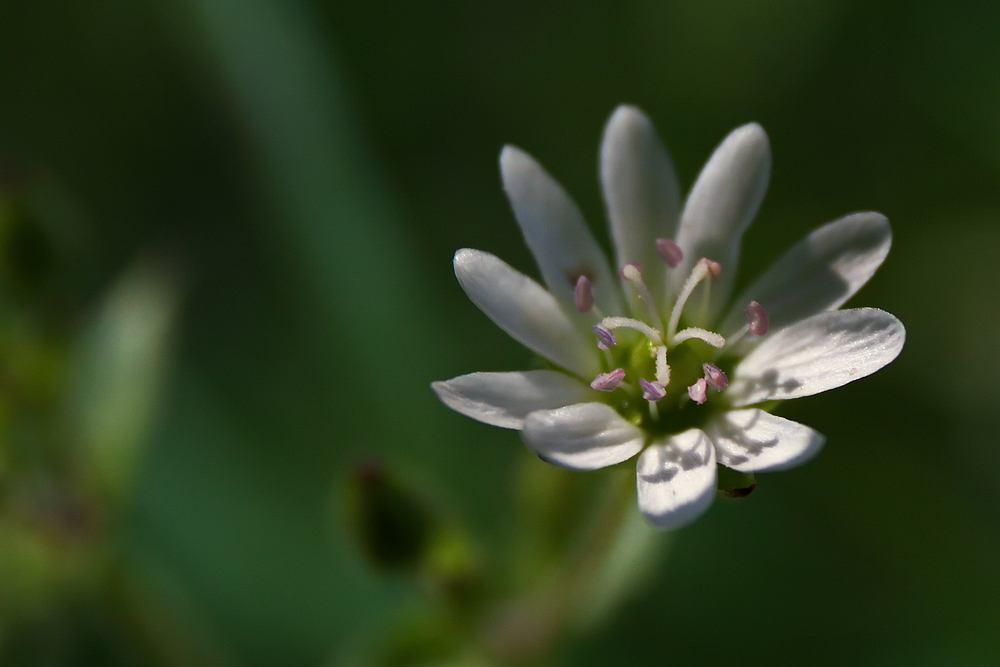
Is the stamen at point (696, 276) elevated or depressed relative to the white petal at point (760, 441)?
elevated

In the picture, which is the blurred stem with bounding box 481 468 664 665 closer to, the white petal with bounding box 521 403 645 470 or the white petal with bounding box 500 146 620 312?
the white petal with bounding box 521 403 645 470

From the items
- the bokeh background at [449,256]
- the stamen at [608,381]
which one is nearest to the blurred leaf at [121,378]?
the bokeh background at [449,256]

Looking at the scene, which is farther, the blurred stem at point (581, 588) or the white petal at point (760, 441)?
the blurred stem at point (581, 588)

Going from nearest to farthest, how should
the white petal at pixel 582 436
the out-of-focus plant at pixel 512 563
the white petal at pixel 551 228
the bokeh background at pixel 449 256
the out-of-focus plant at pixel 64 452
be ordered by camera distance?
the white petal at pixel 582 436 → the white petal at pixel 551 228 → the out-of-focus plant at pixel 512 563 → the out-of-focus plant at pixel 64 452 → the bokeh background at pixel 449 256

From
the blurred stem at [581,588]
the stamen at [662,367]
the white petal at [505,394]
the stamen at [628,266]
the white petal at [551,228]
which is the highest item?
the white petal at [551,228]

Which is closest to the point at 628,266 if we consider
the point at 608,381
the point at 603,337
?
the point at 603,337

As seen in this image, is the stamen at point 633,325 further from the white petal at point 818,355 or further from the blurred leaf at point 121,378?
the blurred leaf at point 121,378

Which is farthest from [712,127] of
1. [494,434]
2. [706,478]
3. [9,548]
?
Result: [9,548]

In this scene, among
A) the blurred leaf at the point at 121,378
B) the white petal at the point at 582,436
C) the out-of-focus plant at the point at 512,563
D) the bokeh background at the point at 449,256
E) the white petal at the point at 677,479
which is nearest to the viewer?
the white petal at the point at 677,479
